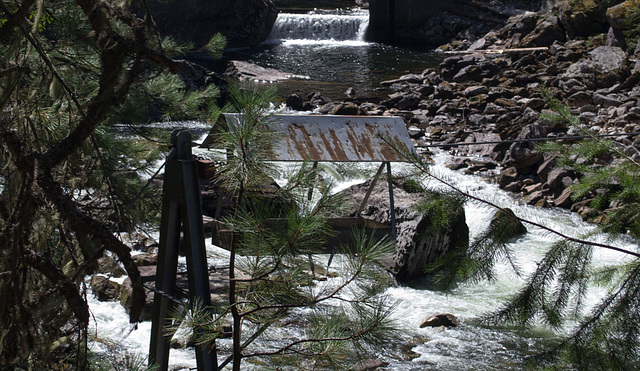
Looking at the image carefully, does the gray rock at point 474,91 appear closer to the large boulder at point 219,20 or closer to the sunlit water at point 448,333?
the sunlit water at point 448,333

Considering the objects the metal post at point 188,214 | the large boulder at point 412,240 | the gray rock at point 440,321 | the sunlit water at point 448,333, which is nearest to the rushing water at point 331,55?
the large boulder at point 412,240

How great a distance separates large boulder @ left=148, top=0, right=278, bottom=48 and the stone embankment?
9764 millimetres

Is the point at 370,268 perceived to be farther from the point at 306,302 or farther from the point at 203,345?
the point at 203,345

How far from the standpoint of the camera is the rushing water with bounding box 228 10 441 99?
62.7 feet

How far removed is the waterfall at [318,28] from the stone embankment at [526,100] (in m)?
7.28

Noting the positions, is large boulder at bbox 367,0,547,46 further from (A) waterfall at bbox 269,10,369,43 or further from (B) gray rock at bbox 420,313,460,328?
(B) gray rock at bbox 420,313,460,328

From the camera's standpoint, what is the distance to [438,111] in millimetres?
15336

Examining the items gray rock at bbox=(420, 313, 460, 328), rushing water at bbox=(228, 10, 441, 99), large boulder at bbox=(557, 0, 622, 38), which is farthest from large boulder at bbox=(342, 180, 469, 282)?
large boulder at bbox=(557, 0, 622, 38)

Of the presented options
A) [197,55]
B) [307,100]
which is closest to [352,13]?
[197,55]

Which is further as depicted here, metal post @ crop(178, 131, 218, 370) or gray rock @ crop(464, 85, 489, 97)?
gray rock @ crop(464, 85, 489, 97)

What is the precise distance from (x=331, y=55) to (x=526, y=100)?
10648 millimetres

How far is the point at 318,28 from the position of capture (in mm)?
28172

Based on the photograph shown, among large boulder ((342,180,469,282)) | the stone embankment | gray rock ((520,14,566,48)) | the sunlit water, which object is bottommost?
the sunlit water

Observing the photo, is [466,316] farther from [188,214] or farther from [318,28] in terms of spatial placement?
[318,28]
